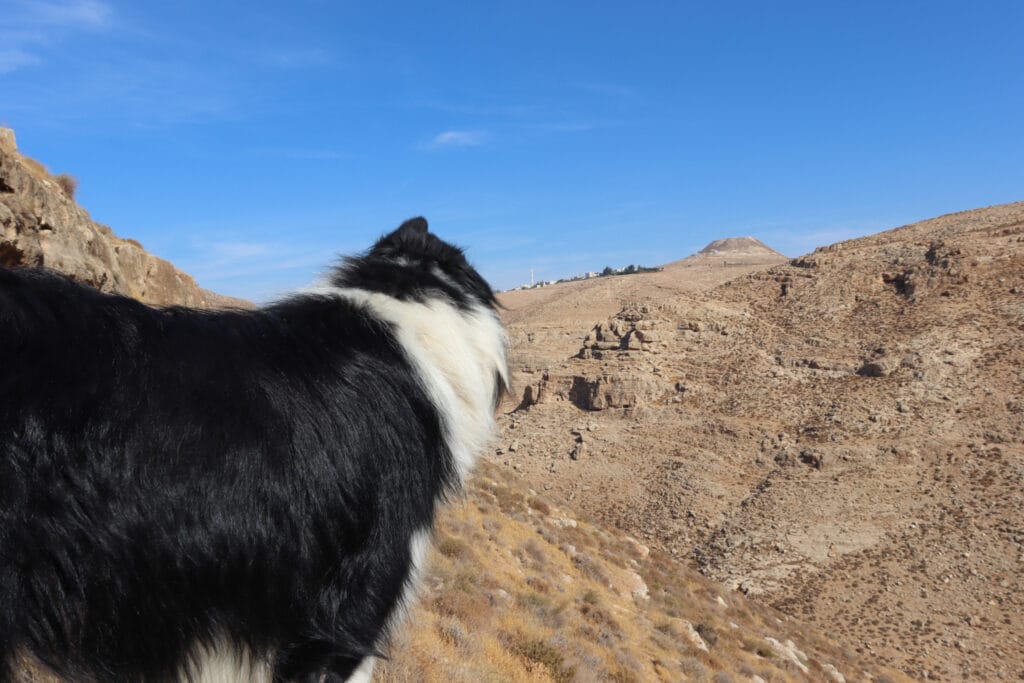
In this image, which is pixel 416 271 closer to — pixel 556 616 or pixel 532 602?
pixel 556 616

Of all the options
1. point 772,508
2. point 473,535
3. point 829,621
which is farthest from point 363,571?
point 772,508

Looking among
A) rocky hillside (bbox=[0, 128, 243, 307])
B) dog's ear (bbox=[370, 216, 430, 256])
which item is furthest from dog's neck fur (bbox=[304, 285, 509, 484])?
rocky hillside (bbox=[0, 128, 243, 307])

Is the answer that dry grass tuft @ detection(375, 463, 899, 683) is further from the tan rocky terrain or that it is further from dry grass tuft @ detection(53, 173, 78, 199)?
dry grass tuft @ detection(53, 173, 78, 199)

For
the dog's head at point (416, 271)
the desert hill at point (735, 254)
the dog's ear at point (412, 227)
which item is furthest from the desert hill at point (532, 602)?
→ the desert hill at point (735, 254)

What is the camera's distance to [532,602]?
8.93 m

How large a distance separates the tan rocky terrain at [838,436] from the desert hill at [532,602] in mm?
3082

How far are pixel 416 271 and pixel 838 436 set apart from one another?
87.1 feet

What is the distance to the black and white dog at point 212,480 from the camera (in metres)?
1.78

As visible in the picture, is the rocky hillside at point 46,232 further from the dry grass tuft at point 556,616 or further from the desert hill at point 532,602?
the dry grass tuft at point 556,616

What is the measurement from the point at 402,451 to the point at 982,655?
19517mm

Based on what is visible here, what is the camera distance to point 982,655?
54.3ft

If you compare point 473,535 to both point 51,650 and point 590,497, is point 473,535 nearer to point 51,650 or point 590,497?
point 51,650

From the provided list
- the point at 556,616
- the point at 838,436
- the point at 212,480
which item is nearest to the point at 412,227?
the point at 212,480

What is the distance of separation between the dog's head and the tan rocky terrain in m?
17.8
